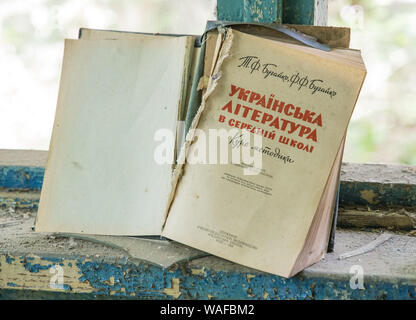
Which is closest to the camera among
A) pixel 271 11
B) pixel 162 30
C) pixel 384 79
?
pixel 271 11

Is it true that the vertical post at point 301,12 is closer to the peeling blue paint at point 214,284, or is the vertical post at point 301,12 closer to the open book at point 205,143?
the open book at point 205,143

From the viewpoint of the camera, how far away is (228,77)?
3.23 ft

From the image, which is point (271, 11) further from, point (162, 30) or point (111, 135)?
point (162, 30)

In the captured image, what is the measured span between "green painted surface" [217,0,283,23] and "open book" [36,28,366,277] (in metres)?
0.23

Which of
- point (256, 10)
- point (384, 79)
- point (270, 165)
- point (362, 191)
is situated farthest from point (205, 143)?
point (384, 79)

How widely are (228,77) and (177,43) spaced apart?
0.62ft

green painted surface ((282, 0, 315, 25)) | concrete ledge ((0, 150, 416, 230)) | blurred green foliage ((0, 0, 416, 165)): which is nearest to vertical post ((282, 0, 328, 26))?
green painted surface ((282, 0, 315, 25))

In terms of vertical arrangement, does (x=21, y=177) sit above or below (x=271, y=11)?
below

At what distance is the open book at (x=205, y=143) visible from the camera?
0.94 meters

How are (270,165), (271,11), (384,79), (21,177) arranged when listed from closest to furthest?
(270,165) < (271,11) < (21,177) < (384,79)

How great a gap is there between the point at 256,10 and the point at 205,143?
45 cm

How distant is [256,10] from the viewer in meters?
1.24

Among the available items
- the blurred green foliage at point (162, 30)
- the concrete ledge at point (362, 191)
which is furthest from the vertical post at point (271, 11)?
the blurred green foliage at point (162, 30)
